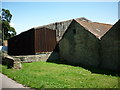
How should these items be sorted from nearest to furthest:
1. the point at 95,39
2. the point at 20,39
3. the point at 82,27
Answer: the point at 95,39 < the point at 82,27 < the point at 20,39

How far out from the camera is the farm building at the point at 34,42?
21.8 m

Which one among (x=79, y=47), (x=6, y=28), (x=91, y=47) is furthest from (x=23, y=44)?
(x=6, y=28)

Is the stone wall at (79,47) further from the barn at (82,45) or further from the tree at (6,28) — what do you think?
the tree at (6,28)

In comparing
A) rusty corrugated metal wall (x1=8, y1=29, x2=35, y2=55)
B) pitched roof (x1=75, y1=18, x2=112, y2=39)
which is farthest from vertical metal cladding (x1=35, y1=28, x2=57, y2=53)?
pitched roof (x1=75, y1=18, x2=112, y2=39)

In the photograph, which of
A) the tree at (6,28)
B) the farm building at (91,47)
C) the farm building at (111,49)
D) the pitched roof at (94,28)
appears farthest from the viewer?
the tree at (6,28)

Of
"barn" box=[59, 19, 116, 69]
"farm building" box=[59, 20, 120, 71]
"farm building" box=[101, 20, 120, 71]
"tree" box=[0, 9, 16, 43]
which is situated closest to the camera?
"farm building" box=[101, 20, 120, 71]

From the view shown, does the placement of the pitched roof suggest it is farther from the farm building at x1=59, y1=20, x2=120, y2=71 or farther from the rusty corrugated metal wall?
the rusty corrugated metal wall

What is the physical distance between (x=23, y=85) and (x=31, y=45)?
45.4 ft

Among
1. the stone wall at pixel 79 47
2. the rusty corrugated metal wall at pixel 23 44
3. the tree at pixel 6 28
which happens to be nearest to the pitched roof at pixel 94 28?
the stone wall at pixel 79 47

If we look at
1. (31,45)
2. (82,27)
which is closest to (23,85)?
(82,27)

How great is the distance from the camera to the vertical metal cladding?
22.0m

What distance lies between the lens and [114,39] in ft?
44.7

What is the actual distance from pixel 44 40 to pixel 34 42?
74.7 inches

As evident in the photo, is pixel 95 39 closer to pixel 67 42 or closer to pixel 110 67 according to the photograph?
pixel 110 67
